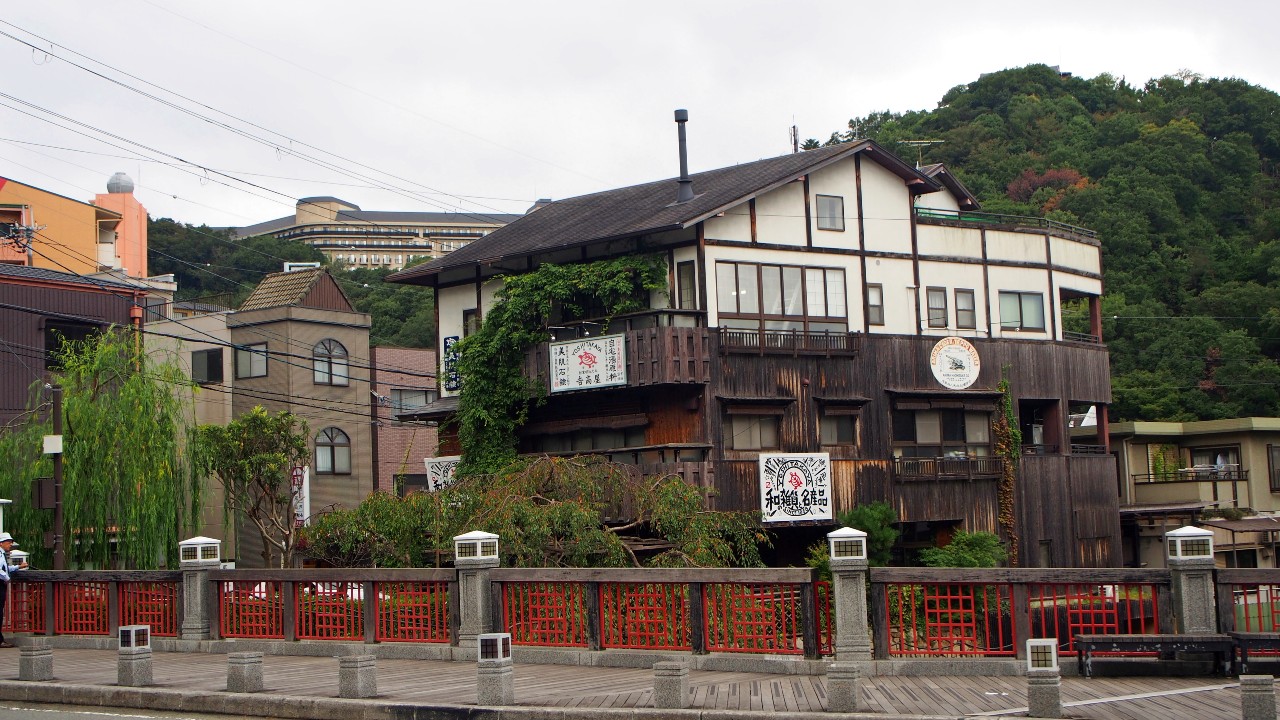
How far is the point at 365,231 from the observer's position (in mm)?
159375

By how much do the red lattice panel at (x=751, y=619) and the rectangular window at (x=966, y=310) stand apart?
2094cm

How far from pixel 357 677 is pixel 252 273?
84745 mm

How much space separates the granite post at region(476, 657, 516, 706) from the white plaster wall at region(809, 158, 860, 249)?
22.3 metres

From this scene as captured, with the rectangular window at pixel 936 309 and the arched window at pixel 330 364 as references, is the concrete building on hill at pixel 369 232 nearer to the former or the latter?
the arched window at pixel 330 364

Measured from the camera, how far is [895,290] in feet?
119

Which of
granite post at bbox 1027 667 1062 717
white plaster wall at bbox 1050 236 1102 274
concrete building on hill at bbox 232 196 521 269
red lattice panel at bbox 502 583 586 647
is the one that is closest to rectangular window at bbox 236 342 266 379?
white plaster wall at bbox 1050 236 1102 274

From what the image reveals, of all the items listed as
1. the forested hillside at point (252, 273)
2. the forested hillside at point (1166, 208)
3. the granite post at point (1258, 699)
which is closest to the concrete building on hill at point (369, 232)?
the forested hillside at point (252, 273)

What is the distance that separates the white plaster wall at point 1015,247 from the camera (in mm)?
37781

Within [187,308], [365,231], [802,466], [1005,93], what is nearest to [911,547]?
[802,466]

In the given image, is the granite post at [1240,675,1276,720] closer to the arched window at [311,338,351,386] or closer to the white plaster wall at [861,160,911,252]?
the white plaster wall at [861,160,911,252]

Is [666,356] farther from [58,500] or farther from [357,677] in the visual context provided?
[357,677]

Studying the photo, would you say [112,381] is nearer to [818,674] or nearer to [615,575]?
[615,575]

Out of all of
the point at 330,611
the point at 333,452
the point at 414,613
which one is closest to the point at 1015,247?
the point at 414,613

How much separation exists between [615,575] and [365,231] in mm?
146362
